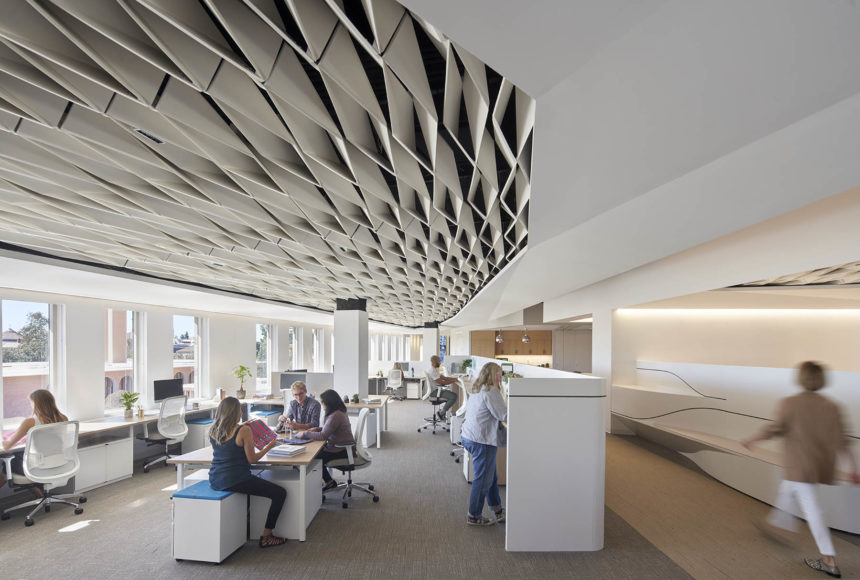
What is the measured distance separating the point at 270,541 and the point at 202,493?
2.71 ft

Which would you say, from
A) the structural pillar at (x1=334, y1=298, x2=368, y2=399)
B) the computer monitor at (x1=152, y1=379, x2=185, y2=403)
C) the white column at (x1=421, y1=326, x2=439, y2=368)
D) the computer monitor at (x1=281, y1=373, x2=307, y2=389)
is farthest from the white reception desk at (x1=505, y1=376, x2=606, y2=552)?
the white column at (x1=421, y1=326, x2=439, y2=368)

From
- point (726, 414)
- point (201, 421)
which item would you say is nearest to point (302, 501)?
point (201, 421)

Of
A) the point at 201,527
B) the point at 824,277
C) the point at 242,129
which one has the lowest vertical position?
the point at 201,527

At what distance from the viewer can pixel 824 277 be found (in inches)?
244

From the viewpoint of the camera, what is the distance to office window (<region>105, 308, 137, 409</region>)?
26.4 ft

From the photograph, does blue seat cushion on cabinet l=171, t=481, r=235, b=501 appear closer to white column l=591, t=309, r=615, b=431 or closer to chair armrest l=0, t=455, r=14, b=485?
chair armrest l=0, t=455, r=14, b=485

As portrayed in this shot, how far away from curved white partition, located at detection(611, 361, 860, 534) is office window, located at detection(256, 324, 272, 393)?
36.3 ft

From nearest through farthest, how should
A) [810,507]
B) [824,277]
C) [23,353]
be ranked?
1. [810,507]
2. [824,277]
3. [23,353]

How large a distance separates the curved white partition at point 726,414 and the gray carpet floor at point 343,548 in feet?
6.68

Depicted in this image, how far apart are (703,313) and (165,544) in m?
9.79

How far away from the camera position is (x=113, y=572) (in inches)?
142

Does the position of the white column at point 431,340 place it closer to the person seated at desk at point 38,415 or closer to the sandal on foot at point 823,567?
the person seated at desk at point 38,415

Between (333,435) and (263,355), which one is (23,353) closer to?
(333,435)

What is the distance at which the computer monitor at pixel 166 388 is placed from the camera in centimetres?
801
